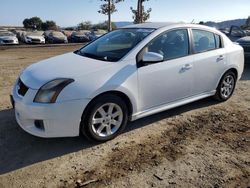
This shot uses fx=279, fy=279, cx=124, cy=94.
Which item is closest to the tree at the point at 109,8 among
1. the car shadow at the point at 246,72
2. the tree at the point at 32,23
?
the car shadow at the point at 246,72

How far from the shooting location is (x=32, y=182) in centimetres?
305

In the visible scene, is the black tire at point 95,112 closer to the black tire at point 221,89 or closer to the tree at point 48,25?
the black tire at point 221,89

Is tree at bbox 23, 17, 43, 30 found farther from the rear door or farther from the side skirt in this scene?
the side skirt

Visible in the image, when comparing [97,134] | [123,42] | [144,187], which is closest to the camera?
[144,187]

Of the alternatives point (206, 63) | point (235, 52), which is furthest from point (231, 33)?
point (206, 63)

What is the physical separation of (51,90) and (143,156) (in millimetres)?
1434

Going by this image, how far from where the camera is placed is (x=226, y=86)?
5625 millimetres

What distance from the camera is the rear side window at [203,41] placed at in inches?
190

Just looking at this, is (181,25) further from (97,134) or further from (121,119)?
(97,134)

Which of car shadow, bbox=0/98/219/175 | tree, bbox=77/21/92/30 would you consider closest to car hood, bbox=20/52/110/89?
car shadow, bbox=0/98/219/175

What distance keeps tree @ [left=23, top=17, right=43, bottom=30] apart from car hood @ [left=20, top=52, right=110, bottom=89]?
209ft

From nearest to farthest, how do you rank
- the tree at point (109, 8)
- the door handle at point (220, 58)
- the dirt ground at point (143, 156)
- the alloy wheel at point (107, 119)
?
the dirt ground at point (143, 156), the alloy wheel at point (107, 119), the door handle at point (220, 58), the tree at point (109, 8)

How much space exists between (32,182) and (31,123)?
2.70 ft

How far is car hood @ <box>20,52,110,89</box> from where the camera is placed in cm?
363
